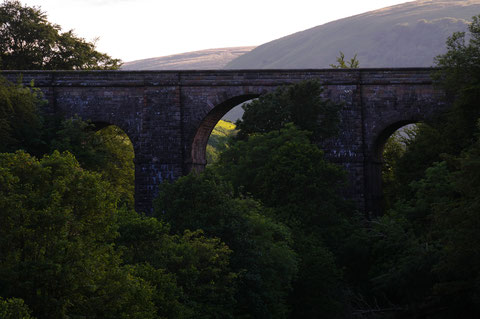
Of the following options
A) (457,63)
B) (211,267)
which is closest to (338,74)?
(457,63)

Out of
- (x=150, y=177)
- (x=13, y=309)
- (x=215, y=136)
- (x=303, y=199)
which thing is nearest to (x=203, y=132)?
(x=150, y=177)

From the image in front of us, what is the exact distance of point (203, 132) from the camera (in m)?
33.8

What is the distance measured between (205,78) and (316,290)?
1285cm

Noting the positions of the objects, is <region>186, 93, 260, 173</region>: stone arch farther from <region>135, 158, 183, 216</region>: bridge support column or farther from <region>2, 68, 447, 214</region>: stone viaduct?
<region>135, 158, 183, 216</region>: bridge support column

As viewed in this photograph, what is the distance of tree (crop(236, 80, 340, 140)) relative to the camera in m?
29.5

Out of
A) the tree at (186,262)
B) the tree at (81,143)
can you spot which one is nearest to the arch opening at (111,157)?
the tree at (81,143)

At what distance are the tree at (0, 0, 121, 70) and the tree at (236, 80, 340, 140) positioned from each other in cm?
1645

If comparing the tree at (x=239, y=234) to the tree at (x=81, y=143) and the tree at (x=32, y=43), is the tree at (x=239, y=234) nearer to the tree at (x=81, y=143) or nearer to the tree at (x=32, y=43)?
the tree at (x=81, y=143)

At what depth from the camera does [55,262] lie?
41.8 ft

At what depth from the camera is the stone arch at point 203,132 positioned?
107 ft

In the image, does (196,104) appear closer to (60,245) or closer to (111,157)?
(111,157)

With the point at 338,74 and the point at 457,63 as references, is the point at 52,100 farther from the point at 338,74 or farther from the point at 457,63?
the point at 457,63

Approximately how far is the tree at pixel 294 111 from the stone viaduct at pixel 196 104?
8.26 feet

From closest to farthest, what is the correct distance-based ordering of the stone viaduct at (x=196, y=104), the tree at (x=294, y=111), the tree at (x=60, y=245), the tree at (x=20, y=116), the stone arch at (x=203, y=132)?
the tree at (x=60, y=245)
the tree at (x=20, y=116)
the tree at (x=294, y=111)
the stone viaduct at (x=196, y=104)
the stone arch at (x=203, y=132)
